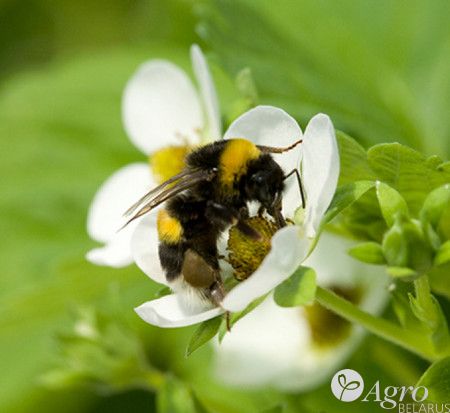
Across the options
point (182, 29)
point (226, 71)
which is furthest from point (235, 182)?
point (182, 29)

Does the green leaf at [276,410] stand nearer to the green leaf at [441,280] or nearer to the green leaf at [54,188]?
the green leaf at [441,280]

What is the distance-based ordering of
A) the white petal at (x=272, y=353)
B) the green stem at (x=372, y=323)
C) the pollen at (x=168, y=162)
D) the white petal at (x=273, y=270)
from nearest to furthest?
the white petal at (x=273, y=270), the green stem at (x=372, y=323), the pollen at (x=168, y=162), the white petal at (x=272, y=353)

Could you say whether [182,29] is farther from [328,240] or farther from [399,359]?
[399,359]

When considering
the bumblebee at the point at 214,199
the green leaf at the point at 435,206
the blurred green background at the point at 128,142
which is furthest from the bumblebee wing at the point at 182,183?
the green leaf at the point at 435,206

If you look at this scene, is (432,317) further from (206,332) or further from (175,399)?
(175,399)

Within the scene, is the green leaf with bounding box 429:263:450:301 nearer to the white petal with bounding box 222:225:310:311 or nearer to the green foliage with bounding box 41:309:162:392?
the white petal with bounding box 222:225:310:311

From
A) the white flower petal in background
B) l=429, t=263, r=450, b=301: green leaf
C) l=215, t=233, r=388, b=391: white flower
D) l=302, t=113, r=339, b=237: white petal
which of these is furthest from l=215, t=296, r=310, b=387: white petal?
l=302, t=113, r=339, b=237: white petal
